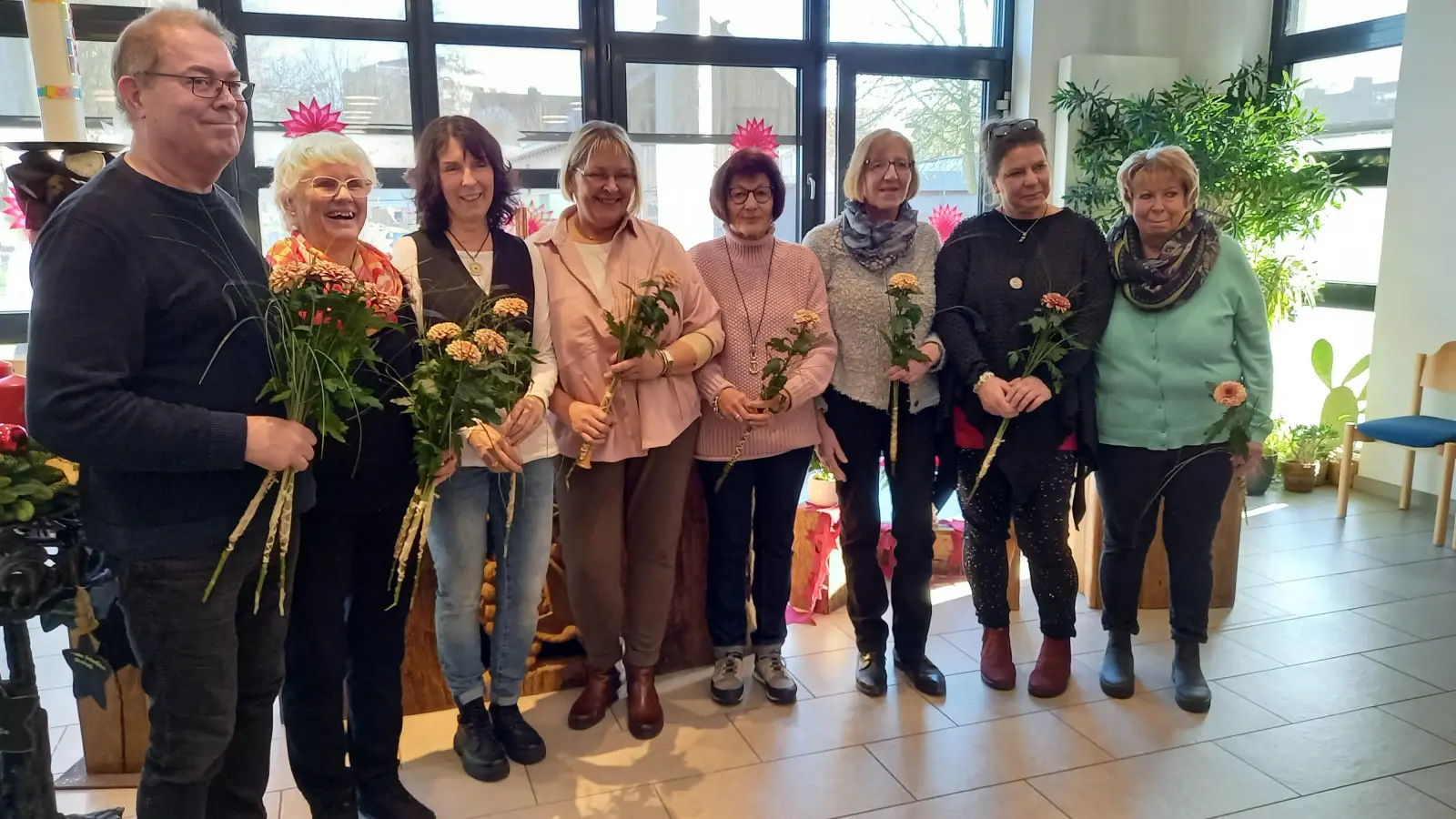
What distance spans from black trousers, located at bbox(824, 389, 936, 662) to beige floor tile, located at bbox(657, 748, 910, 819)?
0.49 meters

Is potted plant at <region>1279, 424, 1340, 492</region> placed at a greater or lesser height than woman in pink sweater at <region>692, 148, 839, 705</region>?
lesser

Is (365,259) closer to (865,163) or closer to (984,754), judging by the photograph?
(865,163)

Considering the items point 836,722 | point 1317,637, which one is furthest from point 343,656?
point 1317,637

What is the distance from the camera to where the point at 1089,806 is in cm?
234

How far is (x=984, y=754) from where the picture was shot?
8.44 feet

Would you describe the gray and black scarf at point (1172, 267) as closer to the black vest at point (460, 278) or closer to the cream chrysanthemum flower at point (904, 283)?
the cream chrysanthemum flower at point (904, 283)

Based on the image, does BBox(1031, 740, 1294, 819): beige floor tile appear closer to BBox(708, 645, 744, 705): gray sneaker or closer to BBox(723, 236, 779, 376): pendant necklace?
BBox(708, 645, 744, 705): gray sneaker

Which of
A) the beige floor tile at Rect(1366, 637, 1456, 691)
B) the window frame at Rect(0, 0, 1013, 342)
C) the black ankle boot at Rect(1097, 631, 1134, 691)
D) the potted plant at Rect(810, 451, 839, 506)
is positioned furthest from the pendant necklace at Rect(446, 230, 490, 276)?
the beige floor tile at Rect(1366, 637, 1456, 691)

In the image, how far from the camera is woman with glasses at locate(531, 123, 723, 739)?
7.91ft

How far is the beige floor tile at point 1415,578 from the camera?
3.74 meters

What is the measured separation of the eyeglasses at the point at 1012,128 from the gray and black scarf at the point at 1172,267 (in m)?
0.44

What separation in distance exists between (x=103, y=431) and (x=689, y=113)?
4649mm

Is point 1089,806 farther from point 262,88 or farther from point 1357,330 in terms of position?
point 262,88

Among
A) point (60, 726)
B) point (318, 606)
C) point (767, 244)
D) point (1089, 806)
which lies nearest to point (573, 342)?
point (767, 244)
